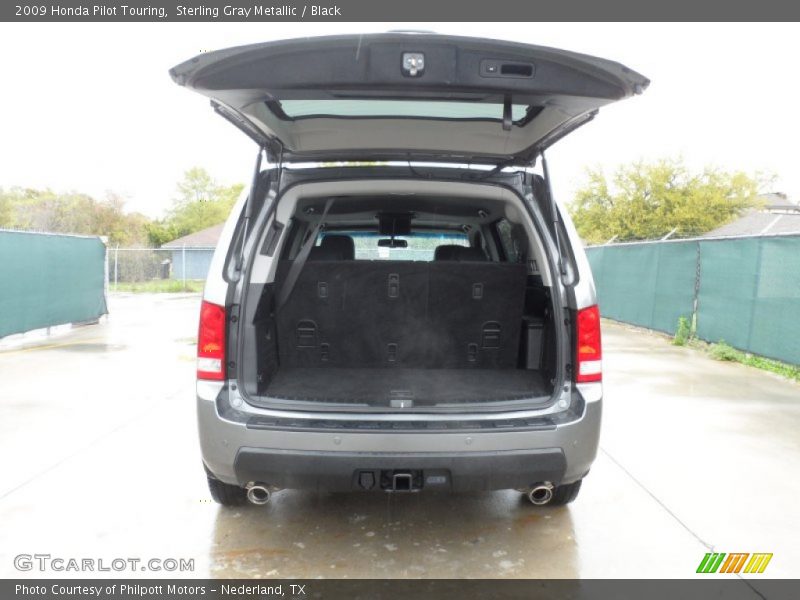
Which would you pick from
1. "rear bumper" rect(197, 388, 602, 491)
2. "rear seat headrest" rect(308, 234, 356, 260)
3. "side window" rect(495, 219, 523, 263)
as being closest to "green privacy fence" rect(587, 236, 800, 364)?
"side window" rect(495, 219, 523, 263)

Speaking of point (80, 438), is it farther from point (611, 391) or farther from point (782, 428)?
point (782, 428)

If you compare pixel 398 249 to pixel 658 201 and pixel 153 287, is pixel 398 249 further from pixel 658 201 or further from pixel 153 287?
pixel 658 201

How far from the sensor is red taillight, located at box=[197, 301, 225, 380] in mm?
2609

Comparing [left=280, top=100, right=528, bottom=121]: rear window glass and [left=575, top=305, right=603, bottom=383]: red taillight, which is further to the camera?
[left=575, top=305, right=603, bottom=383]: red taillight

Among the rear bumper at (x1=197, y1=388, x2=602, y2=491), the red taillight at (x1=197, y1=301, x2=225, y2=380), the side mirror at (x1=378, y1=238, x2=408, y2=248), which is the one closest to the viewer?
the rear bumper at (x1=197, y1=388, x2=602, y2=491)

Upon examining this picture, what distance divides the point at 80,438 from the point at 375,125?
133 inches

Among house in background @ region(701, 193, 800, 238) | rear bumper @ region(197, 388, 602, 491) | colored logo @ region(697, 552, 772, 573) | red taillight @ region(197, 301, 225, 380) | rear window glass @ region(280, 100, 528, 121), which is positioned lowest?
colored logo @ region(697, 552, 772, 573)

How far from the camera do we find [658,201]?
128 ft

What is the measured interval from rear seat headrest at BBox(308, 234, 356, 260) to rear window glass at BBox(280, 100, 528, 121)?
1.28 meters

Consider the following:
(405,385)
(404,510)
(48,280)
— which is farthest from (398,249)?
(48,280)

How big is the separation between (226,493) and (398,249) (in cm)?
238

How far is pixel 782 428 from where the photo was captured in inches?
191

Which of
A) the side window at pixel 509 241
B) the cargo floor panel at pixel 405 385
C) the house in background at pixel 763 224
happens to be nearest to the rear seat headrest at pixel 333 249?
the cargo floor panel at pixel 405 385

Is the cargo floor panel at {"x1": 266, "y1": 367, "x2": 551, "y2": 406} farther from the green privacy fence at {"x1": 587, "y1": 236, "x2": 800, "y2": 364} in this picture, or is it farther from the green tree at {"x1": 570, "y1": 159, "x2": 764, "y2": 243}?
the green tree at {"x1": 570, "y1": 159, "x2": 764, "y2": 243}
